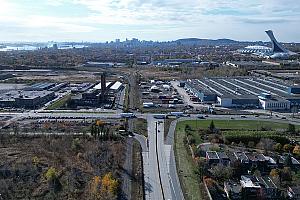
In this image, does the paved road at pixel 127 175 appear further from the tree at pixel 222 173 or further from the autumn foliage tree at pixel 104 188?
the tree at pixel 222 173

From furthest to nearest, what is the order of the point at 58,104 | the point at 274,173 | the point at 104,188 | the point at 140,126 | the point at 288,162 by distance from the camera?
the point at 58,104, the point at 140,126, the point at 288,162, the point at 274,173, the point at 104,188

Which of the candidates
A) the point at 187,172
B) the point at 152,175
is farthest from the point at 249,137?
the point at 152,175

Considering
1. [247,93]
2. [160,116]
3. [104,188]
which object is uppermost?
[247,93]

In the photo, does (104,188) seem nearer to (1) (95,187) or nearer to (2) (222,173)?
(1) (95,187)

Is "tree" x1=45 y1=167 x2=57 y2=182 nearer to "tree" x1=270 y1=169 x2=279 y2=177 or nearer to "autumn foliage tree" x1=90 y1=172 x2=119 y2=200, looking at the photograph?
"autumn foliage tree" x1=90 y1=172 x2=119 y2=200

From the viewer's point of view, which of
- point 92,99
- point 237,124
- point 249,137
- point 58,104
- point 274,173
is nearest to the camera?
point 274,173

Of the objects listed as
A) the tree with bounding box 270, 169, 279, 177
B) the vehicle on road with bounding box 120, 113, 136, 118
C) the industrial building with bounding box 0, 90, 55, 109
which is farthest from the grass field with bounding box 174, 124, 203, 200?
the industrial building with bounding box 0, 90, 55, 109

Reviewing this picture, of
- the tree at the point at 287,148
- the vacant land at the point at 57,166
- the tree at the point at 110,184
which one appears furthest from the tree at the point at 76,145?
the tree at the point at 287,148
